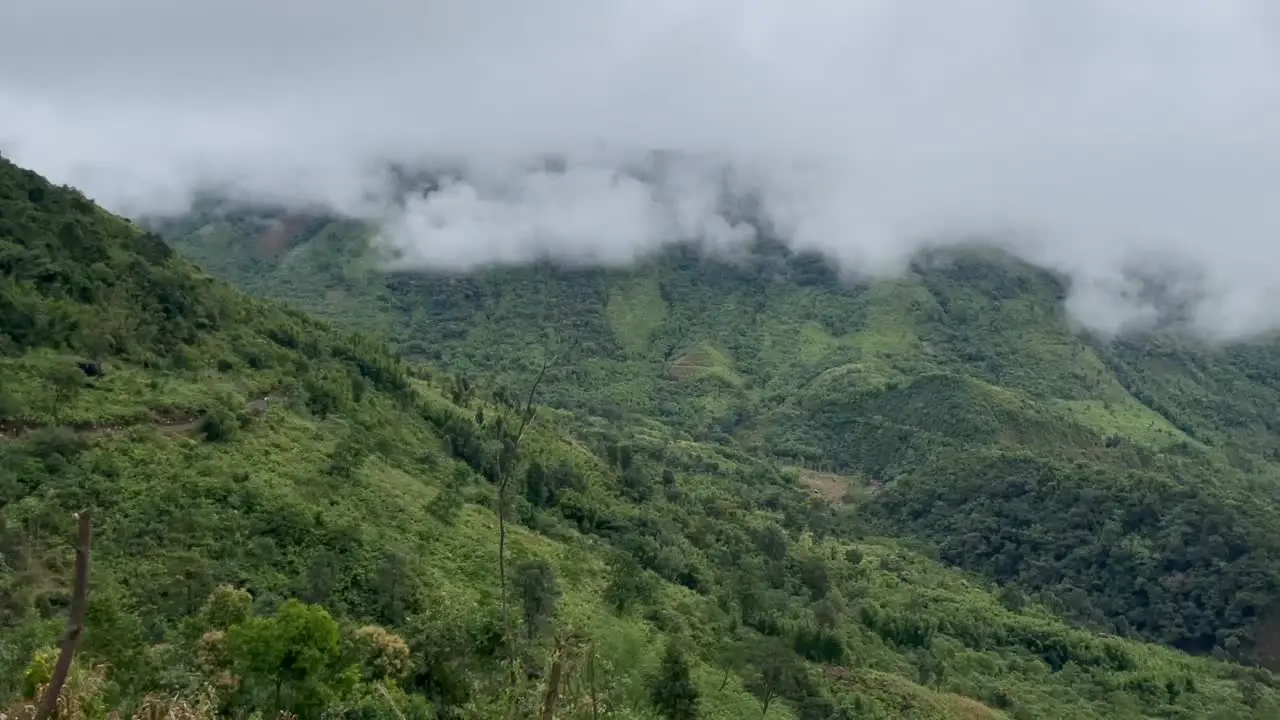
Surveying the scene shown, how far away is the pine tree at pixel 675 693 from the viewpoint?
125 feet

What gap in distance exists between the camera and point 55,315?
50.6 meters

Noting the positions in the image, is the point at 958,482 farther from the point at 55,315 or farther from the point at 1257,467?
the point at 55,315

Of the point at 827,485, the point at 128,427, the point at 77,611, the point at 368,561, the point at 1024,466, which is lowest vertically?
the point at 368,561

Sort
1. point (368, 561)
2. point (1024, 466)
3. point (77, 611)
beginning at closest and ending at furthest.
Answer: point (77, 611)
point (368, 561)
point (1024, 466)

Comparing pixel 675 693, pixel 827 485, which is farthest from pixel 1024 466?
pixel 675 693

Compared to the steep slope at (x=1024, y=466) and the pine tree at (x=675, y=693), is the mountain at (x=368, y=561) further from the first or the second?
the steep slope at (x=1024, y=466)

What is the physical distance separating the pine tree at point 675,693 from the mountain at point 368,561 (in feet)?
0.46

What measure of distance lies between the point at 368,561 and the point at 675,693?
45.7 feet

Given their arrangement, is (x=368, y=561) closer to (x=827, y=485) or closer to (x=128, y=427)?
(x=128, y=427)

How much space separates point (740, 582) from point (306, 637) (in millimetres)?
44291

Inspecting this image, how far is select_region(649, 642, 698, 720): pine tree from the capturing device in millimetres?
38062

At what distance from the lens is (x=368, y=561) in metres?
42.8

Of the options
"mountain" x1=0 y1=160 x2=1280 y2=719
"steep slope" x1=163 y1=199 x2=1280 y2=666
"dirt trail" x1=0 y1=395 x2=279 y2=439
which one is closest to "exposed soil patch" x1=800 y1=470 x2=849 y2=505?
"steep slope" x1=163 y1=199 x2=1280 y2=666

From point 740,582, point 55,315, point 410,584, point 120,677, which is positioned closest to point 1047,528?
point 740,582
